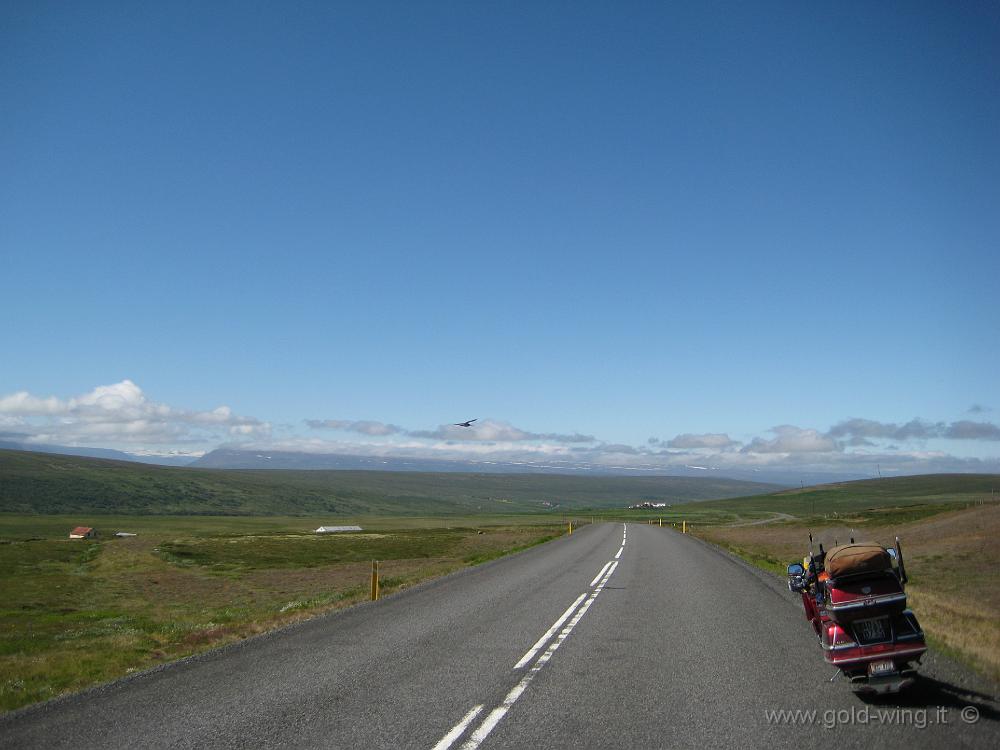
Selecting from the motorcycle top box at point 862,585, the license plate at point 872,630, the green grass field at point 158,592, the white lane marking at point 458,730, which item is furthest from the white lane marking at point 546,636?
the green grass field at point 158,592

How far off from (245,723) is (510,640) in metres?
5.47

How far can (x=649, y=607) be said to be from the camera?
15734 millimetres

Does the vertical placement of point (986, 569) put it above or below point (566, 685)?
below

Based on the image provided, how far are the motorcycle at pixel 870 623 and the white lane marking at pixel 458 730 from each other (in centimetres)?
428

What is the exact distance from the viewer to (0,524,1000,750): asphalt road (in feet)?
22.6

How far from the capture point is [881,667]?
24.8 ft

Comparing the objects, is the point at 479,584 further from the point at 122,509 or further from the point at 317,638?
the point at 122,509

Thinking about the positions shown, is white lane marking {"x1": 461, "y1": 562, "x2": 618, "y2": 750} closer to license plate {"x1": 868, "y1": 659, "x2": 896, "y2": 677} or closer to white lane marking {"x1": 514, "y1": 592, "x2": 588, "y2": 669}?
white lane marking {"x1": 514, "y1": 592, "x2": 588, "y2": 669}

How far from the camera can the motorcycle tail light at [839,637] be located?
7727 millimetres

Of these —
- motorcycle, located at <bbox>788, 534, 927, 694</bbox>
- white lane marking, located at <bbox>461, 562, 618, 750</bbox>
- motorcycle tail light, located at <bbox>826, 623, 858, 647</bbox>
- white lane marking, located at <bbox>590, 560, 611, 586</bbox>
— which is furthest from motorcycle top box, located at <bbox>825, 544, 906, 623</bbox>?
white lane marking, located at <bbox>590, 560, 611, 586</bbox>

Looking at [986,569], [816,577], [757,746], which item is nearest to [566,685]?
[757,746]

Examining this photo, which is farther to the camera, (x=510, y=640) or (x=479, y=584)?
(x=479, y=584)

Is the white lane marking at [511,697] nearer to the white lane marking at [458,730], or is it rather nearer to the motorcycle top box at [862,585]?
the white lane marking at [458,730]

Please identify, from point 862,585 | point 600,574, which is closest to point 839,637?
point 862,585
